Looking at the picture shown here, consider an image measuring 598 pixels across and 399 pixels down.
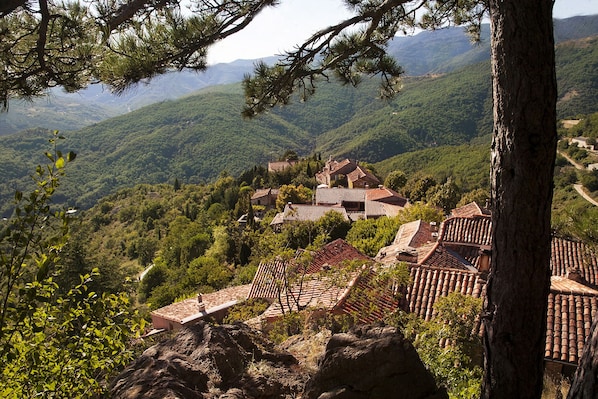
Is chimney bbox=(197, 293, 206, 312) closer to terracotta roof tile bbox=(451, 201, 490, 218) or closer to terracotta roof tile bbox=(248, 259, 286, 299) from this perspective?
terracotta roof tile bbox=(248, 259, 286, 299)

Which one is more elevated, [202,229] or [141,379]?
[141,379]

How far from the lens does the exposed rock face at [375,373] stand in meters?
2.96

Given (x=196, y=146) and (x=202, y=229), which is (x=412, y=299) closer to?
(x=202, y=229)

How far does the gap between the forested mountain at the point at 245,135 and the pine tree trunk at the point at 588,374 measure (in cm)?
8007

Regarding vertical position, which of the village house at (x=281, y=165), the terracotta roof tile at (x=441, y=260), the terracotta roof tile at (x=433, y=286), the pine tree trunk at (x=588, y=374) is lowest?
the village house at (x=281, y=165)

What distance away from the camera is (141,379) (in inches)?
126

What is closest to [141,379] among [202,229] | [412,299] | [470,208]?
[412,299]

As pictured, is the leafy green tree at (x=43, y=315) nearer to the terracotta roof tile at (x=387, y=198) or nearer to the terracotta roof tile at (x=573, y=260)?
the terracotta roof tile at (x=573, y=260)

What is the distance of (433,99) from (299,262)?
11673 centimetres

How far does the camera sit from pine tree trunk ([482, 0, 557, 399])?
242cm

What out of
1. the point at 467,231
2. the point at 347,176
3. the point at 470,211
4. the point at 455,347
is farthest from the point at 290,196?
the point at 455,347

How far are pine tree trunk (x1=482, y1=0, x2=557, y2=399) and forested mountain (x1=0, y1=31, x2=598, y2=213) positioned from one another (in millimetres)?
79346

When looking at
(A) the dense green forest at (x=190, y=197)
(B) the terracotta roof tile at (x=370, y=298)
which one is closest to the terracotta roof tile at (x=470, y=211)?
(A) the dense green forest at (x=190, y=197)

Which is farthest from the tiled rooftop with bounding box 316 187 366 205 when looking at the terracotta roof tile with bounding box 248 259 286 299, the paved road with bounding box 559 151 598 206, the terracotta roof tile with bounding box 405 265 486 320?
the terracotta roof tile with bounding box 405 265 486 320
